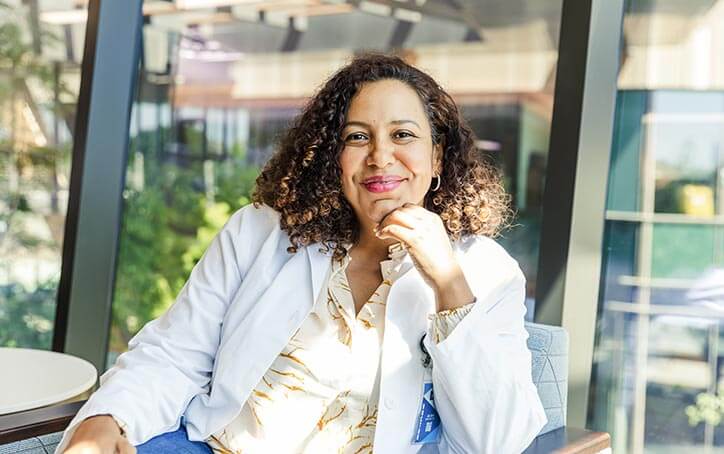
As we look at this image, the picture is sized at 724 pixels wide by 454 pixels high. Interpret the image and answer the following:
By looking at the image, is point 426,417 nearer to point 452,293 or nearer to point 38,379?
point 452,293

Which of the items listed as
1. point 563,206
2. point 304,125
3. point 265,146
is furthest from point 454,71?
point 304,125

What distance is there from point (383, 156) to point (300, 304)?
339 mm

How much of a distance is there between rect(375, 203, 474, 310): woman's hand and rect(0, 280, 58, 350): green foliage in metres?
2.08

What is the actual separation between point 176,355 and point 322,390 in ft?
0.97

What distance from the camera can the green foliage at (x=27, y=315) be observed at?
3322mm

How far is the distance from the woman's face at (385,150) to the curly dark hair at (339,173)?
0.03 meters

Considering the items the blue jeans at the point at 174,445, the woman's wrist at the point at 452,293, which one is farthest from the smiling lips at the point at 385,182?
the blue jeans at the point at 174,445

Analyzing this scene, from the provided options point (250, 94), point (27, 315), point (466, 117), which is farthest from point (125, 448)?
point (250, 94)

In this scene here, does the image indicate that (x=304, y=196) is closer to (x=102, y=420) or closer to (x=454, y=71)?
(x=102, y=420)

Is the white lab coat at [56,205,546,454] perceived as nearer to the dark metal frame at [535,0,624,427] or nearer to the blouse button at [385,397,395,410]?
the blouse button at [385,397,395,410]

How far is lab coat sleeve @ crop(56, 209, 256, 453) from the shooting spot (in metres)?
1.58

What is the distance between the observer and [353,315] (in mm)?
1727

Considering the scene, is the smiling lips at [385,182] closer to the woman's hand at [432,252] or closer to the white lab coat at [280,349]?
the woman's hand at [432,252]

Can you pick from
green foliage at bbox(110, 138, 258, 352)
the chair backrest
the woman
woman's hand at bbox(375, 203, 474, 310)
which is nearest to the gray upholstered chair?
the chair backrest
